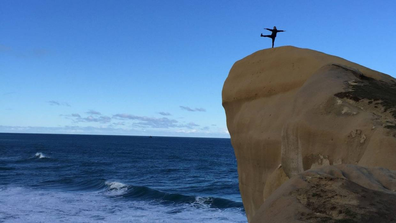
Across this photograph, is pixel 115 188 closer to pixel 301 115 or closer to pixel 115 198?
pixel 115 198

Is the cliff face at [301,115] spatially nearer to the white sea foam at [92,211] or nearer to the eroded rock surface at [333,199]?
the eroded rock surface at [333,199]

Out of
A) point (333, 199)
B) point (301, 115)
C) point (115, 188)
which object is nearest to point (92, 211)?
point (115, 188)

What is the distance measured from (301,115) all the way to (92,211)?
1623 cm

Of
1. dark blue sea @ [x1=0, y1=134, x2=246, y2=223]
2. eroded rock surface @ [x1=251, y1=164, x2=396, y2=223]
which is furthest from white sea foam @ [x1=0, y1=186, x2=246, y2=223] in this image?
eroded rock surface @ [x1=251, y1=164, x2=396, y2=223]

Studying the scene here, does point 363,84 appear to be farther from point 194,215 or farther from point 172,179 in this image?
point 172,179

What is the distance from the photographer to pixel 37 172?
38125mm

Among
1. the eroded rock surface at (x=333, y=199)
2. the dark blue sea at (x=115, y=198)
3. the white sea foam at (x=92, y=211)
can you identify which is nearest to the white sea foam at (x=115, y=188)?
the dark blue sea at (x=115, y=198)

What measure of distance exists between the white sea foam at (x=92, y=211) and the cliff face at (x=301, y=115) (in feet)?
35.7

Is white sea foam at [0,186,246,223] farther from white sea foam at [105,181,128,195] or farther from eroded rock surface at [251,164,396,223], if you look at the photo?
eroded rock surface at [251,164,396,223]

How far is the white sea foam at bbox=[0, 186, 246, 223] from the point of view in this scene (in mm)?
18072

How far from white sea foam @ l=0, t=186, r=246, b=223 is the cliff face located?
10875 mm

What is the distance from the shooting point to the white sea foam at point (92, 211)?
18.1 metres

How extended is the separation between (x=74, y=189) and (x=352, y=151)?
2569cm

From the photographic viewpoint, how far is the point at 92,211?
19.7m
